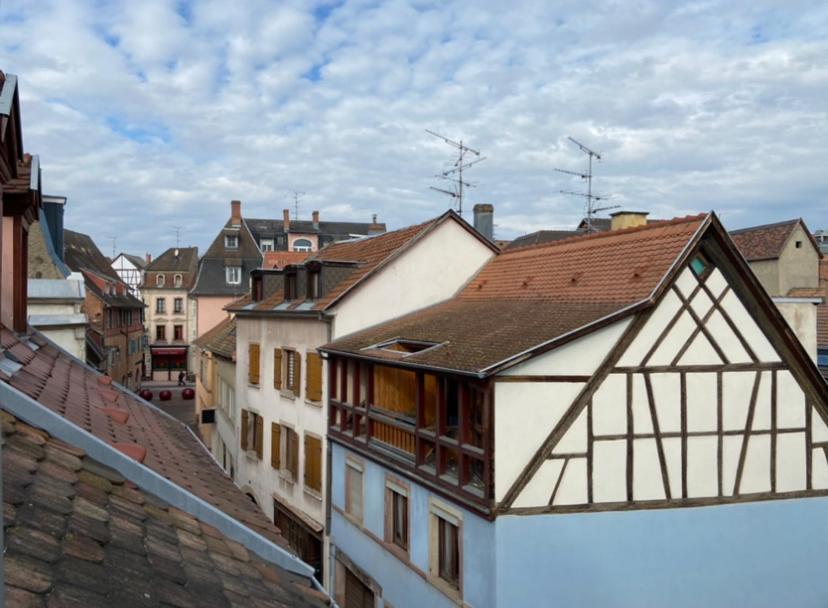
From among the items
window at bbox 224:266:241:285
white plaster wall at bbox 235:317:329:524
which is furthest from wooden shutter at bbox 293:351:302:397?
window at bbox 224:266:241:285

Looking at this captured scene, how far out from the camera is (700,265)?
1354 centimetres

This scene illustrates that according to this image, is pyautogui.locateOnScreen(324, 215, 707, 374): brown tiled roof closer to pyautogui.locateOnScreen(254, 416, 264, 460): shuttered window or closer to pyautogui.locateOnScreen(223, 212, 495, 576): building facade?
Answer: pyautogui.locateOnScreen(223, 212, 495, 576): building facade

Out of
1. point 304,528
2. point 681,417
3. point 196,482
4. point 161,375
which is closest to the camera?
point 196,482

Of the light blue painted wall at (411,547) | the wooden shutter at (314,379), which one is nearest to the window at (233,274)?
the wooden shutter at (314,379)

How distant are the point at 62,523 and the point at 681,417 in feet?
38.2

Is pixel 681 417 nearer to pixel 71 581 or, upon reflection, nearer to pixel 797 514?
pixel 797 514

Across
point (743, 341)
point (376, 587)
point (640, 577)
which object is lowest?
point (376, 587)

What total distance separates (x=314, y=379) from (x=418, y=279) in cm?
400

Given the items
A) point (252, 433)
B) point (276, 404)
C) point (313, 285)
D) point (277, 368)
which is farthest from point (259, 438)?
point (313, 285)

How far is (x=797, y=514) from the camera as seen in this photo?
1398 cm

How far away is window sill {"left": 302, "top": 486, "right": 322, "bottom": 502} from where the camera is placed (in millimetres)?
20594

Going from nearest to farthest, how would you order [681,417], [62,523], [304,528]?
[62,523] < [681,417] < [304,528]

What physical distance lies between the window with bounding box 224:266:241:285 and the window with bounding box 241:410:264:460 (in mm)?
35757

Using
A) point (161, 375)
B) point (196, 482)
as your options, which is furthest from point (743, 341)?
point (161, 375)
